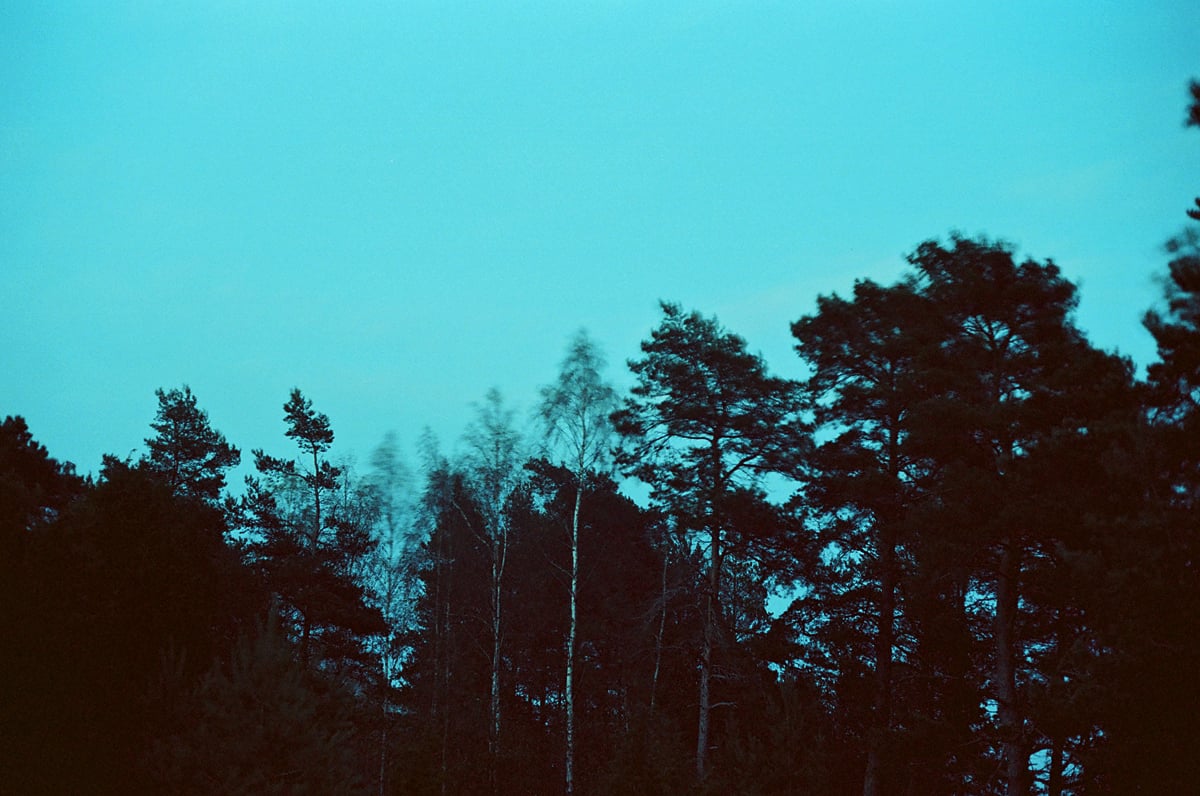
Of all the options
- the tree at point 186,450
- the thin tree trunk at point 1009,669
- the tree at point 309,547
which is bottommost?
the thin tree trunk at point 1009,669

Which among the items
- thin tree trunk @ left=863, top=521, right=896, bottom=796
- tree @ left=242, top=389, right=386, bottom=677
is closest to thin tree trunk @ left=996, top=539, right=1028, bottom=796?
thin tree trunk @ left=863, top=521, right=896, bottom=796

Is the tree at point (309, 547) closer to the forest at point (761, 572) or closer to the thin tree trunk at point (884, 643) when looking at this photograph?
the forest at point (761, 572)

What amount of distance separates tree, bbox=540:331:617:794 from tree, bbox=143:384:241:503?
1322cm

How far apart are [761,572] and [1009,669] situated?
22.1ft

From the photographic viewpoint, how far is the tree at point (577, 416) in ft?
96.7

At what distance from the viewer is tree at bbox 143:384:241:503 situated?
35.1 m

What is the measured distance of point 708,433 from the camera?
2680 cm

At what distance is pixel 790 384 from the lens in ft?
86.9

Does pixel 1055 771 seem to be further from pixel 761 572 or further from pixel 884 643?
pixel 761 572

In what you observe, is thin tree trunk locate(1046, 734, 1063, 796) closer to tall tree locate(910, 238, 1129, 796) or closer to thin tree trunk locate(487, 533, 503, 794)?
tall tree locate(910, 238, 1129, 796)

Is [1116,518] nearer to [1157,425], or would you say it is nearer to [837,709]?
[1157,425]

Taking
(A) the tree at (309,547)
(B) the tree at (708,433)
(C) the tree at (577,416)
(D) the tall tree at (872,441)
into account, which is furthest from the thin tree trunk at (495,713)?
(D) the tall tree at (872,441)

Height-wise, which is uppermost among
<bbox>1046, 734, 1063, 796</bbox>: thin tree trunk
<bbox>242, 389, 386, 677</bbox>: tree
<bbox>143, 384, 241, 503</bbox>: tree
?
<bbox>143, 384, 241, 503</bbox>: tree

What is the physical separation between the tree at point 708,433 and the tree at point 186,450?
16.1 metres
